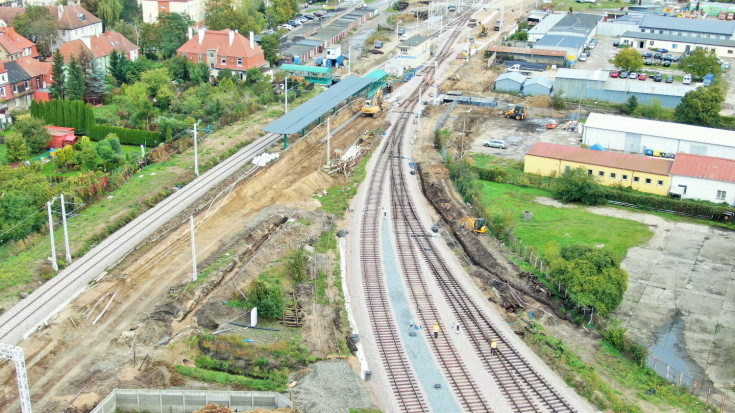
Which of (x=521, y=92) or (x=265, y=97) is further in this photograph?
(x=521, y=92)

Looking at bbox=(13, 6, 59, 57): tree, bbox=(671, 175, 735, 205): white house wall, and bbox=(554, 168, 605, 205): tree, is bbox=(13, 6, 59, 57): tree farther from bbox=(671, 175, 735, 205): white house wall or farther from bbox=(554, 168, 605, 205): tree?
bbox=(671, 175, 735, 205): white house wall

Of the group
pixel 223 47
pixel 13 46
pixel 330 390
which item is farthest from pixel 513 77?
pixel 330 390

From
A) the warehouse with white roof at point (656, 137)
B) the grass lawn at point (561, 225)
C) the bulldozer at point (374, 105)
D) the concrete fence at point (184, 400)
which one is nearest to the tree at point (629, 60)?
the warehouse with white roof at point (656, 137)

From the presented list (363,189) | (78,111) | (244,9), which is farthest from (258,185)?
(244,9)

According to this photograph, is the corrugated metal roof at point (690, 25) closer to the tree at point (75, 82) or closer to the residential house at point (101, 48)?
the residential house at point (101, 48)

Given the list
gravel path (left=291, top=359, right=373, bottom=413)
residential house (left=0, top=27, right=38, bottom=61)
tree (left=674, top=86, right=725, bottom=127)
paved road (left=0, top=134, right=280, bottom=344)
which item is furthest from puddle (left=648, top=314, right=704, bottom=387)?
residential house (left=0, top=27, right=38, bottom=61)

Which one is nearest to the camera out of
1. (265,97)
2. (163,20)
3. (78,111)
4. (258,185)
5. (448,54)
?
(258,185)

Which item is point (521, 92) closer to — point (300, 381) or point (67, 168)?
point (67, 168)
